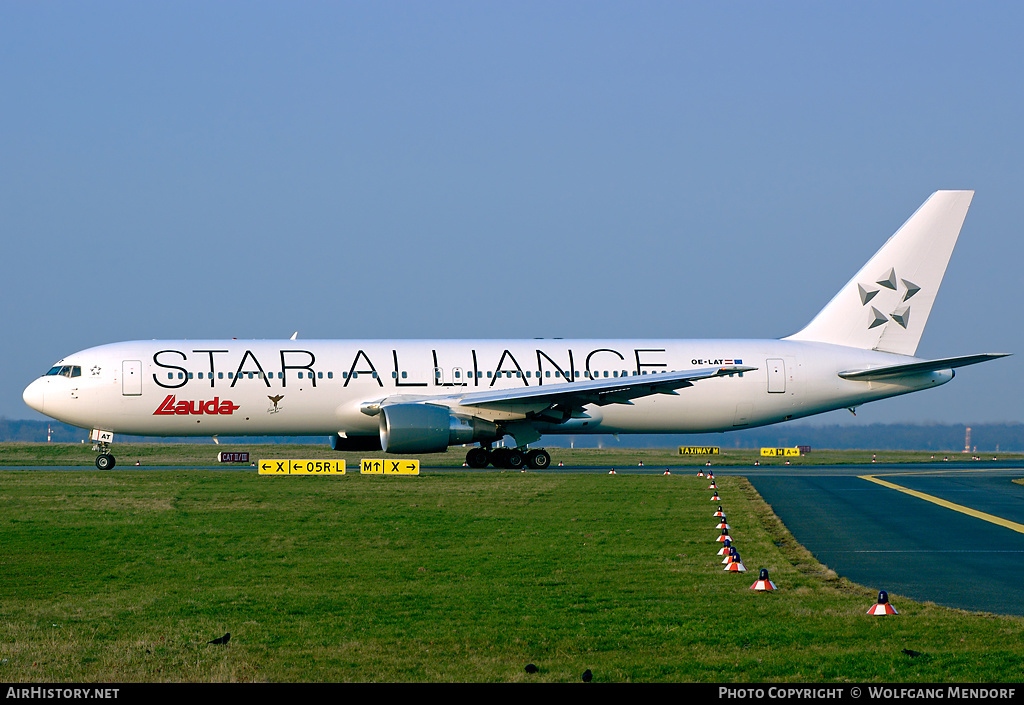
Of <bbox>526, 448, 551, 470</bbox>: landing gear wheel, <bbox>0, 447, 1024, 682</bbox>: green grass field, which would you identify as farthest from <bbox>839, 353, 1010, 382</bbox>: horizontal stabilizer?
<bbox>0, 447, 1024, 682</bbox>: green grass field

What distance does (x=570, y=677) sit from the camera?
8.95 metres

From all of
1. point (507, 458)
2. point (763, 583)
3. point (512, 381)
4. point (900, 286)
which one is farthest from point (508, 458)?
point (763, 583)

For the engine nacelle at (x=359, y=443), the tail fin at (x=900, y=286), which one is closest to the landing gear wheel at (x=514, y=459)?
the engine nacelle at (x=359, y=443)

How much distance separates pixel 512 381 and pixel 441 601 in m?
25.7

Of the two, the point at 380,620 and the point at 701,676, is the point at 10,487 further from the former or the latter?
the point at 701,676

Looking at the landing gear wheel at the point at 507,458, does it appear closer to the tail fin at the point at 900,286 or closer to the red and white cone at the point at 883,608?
the tail fin at the point at 900,286

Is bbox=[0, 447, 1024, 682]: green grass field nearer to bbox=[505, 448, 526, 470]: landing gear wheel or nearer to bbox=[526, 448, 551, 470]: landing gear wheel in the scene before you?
bbox=[505, 448, 526, 470]: landing gear wheel

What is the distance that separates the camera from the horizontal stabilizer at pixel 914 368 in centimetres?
3725

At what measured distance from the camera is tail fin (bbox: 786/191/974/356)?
41875mm

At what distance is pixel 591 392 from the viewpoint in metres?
35.2

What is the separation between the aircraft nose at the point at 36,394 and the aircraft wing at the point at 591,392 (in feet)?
47.7

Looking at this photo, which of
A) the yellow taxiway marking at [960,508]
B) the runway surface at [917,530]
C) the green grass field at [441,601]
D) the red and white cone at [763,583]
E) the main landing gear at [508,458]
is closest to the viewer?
the green grass field at [441,601]
